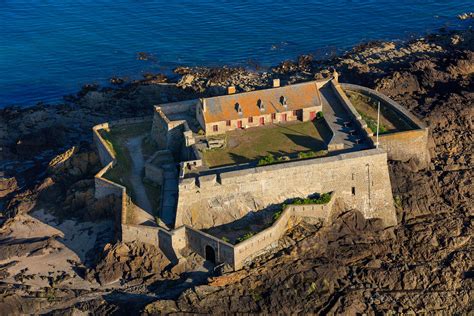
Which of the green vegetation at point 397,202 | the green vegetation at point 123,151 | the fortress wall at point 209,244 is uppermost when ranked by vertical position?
the green vegetation at point 123,151

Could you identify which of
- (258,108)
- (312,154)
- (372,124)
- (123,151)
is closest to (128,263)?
(123,151)

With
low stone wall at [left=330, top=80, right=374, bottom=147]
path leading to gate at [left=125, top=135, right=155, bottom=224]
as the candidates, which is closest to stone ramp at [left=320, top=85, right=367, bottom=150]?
low stone wall at [left=330, top=80, right=374, bottom=147]

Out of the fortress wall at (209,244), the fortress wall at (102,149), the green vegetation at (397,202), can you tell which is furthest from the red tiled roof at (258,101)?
the fortress wall at (209,244)

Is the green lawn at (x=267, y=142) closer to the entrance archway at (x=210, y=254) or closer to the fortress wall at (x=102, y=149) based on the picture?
the entrance archway at (x=210, y=254)

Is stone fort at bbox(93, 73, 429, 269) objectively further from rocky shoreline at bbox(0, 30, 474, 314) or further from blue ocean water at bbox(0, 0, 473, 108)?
blue ocean water at bbox(0, 0, 473, 108)

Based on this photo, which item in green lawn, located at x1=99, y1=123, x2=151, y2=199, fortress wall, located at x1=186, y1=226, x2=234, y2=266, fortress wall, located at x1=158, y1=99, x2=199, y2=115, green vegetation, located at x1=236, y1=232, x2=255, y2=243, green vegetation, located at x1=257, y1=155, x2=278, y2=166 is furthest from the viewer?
fortress wall, located at x1=158, y1=99, x2=199, y2=115
